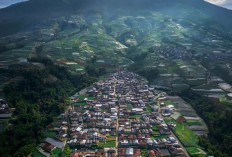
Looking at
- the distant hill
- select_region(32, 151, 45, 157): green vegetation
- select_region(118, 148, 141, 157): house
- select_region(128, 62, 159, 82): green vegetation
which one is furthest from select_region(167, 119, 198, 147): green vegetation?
the distant hill

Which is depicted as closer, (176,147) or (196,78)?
(176,147)

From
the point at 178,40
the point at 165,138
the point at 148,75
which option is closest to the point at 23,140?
the point at 165,138

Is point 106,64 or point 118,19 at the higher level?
point 118,19

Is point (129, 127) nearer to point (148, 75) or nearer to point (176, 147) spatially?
point (176, 147)

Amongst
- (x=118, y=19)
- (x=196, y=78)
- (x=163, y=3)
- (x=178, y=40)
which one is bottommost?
(x=196, y=78)

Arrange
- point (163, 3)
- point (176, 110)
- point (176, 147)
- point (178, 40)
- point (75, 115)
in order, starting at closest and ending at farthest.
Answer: point (176, 147), point (75, 115), point (176, 110), point (178, 40), point (163, 3)

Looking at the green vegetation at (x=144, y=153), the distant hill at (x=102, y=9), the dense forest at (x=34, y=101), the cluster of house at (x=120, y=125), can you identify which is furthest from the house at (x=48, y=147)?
the distant hill at (x=102, y=9)

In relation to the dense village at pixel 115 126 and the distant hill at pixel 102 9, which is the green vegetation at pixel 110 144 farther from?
the distant hill at pixel 102 9
